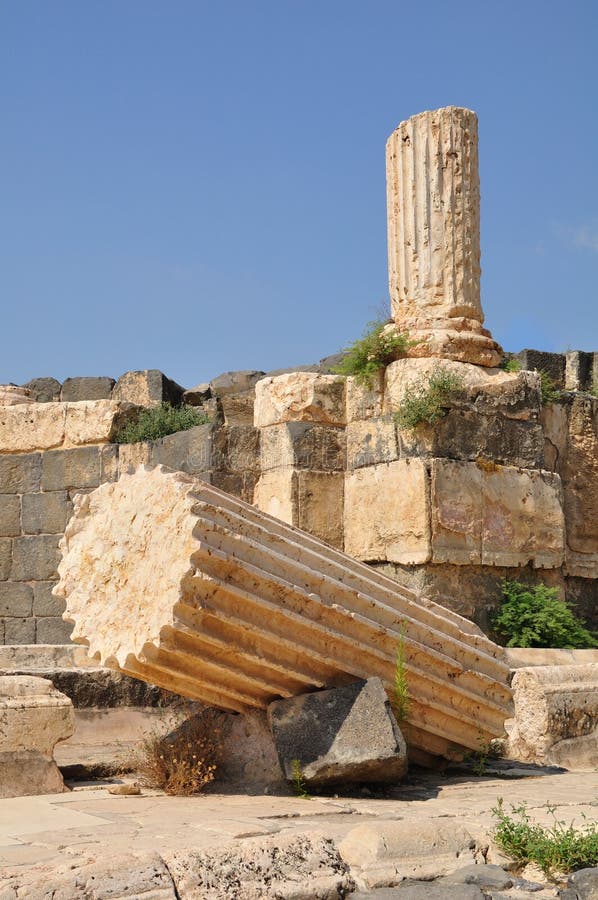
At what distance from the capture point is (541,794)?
5.33 metres

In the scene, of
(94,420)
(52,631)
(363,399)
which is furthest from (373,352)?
(52,631)

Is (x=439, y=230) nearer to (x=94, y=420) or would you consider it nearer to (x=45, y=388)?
(x=94, y=420)

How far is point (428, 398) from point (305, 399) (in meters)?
1.27

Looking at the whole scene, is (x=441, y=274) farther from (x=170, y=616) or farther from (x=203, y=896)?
(x=203, y=896)

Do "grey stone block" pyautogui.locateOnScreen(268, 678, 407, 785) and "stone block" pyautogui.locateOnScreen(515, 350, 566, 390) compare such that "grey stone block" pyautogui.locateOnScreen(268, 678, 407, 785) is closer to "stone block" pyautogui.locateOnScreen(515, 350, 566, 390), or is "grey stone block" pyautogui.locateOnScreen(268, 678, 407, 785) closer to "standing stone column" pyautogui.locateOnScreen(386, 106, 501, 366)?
"standing stone column" pyautogui.locateOnScreen(386, 106, 501, 366)

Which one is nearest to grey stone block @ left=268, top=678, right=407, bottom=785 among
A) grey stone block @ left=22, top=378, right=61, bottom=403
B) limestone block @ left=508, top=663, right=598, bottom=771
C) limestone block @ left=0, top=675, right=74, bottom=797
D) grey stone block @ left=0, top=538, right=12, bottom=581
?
limestone block @ left=0, top=675, right=74, bottom=797

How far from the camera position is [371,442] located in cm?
916

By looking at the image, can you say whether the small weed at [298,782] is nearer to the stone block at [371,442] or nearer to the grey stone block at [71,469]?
the stone block at [371,442]

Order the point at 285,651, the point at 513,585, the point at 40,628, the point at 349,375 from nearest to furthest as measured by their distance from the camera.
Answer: the point at 285,651 < the point at 513,585 < the point at 349,375 < the point at 40,628

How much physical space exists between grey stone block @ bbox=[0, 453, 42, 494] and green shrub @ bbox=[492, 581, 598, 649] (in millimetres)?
5469

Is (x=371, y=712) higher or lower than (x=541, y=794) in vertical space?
higher

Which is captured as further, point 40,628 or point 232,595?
point 40,628

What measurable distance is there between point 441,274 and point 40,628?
18.4 feet

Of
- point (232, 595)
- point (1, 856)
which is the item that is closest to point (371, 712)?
point (232, 595)
